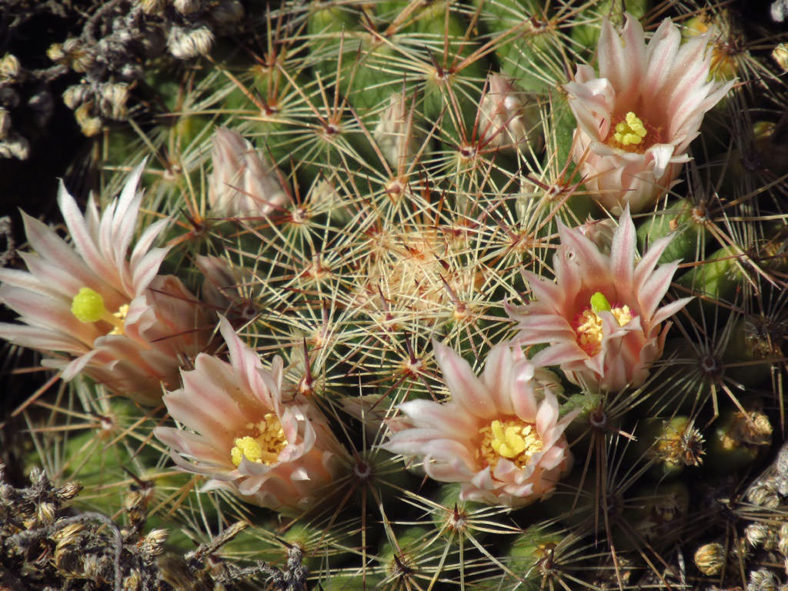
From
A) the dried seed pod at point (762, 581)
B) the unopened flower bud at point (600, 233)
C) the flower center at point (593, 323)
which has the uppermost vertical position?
the unopened flower bud at point (600, 233)

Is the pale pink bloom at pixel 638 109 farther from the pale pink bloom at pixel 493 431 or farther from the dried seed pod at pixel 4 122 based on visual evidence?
the dried seed pod at pixel 4 122

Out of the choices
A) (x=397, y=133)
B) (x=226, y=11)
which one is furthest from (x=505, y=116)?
(x=226, y=11)

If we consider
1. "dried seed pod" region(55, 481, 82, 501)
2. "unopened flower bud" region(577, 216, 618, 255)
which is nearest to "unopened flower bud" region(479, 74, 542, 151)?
"unopened flower bud" region(577, 216, 618, 255)

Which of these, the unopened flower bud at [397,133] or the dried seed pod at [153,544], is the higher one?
the unopened flower bud at [397,133]

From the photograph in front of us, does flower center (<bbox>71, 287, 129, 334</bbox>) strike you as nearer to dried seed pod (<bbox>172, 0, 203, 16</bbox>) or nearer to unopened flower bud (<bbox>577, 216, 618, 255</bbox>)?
dried seed pod (<bbox>172, 0, 203, 16</bbox>)

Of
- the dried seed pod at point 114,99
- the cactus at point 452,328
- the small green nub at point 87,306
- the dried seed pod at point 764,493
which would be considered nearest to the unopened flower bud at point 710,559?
the cactus at point 452,328

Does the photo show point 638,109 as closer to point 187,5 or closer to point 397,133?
point 397,133
